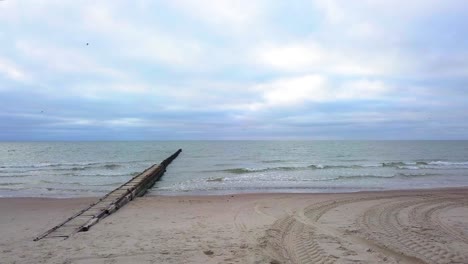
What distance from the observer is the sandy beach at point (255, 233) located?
19.5ft

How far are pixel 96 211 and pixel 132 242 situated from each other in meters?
3.72

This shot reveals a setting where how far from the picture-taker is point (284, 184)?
18.8m

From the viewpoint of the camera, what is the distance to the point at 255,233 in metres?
7.53

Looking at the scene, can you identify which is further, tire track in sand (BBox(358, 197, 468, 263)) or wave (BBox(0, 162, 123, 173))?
wave (BBox(0, 162, 123, 173))

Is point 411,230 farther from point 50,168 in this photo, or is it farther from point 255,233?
point 50,168

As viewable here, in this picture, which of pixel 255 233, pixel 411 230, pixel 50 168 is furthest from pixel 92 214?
pixel 50 168

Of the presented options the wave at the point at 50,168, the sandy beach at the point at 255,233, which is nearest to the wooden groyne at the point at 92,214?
the sandy beach at the point at 255,233

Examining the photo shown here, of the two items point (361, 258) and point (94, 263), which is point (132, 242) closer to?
point (94, 263)

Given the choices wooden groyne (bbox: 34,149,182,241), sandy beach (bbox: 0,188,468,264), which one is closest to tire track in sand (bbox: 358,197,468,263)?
sandy beach (bbox: 0,188,468,264)

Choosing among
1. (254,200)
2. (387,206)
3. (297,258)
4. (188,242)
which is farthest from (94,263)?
(387,206)

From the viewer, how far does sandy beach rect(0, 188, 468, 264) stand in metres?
5.94

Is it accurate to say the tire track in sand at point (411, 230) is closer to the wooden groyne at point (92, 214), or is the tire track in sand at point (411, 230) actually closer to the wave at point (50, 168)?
the wooden groyne at point (92, 214)

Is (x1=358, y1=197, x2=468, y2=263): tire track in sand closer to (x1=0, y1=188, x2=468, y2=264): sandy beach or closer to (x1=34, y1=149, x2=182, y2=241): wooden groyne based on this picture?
(x1=0, y1=188, x2=468, y2=264): sandy beach

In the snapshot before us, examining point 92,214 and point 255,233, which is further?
point 92,214
